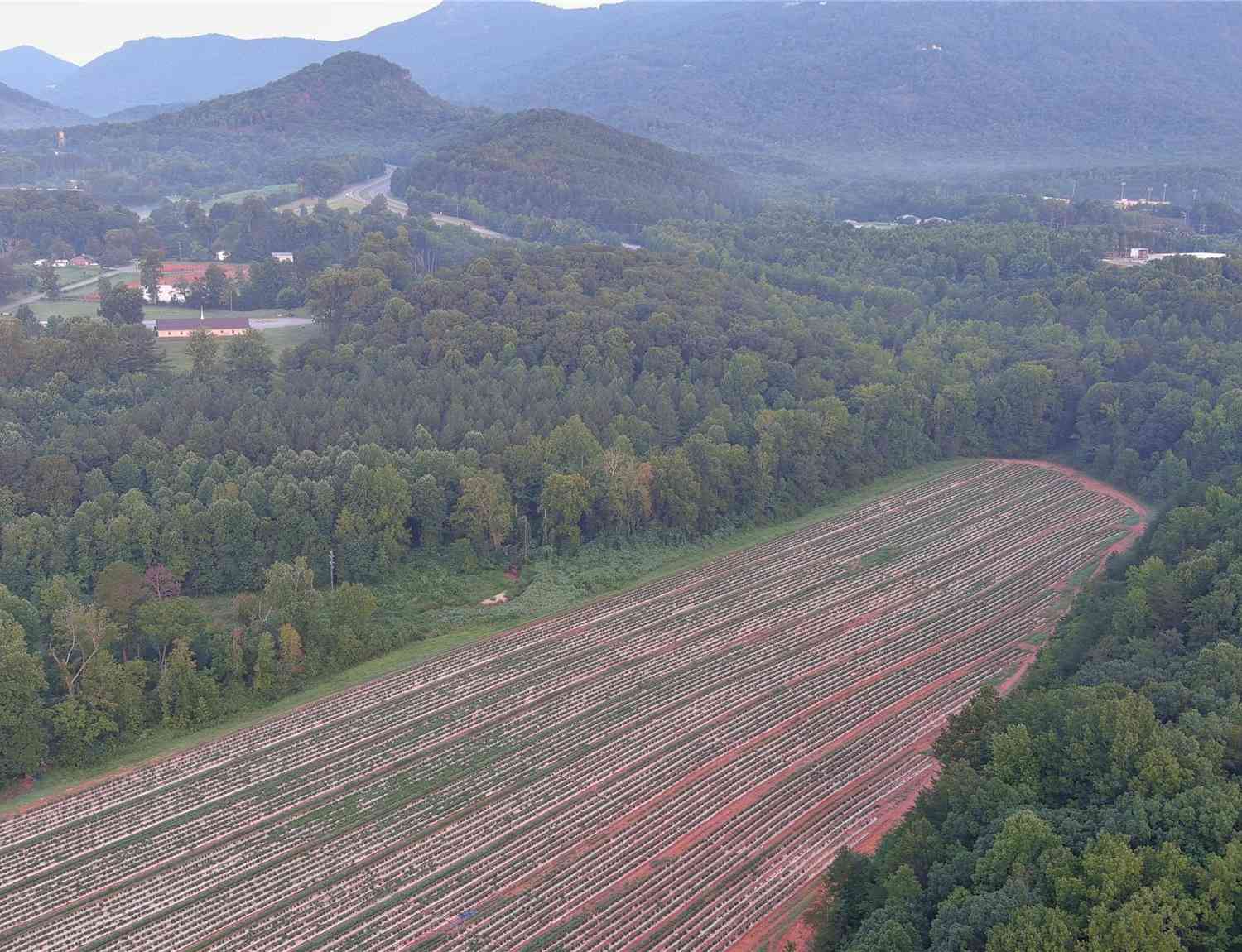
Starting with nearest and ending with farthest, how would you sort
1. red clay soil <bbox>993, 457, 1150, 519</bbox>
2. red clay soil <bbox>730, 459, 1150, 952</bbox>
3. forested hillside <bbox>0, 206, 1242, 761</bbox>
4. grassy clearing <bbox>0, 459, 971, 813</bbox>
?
red clay soil <bbox>730, 459, 1150, 952</bbox>, grassy clearing <bbox>0, 459, 971, 813</bbox>, forested hillside <bbox>0, 206, 1242, 761</bbox>, red clay soil <bbox>993, 457, 1150, 519</bbox>

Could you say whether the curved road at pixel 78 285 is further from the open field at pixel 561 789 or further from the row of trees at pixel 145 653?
the open field at pixel 561 789

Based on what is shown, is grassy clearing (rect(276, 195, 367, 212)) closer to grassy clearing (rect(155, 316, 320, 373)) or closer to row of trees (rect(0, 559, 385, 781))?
grassy clearing (rect(155, 316, 320, 373))

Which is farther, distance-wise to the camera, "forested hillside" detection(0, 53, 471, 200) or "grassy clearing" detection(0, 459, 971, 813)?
"forested hillside" detection(0, 53, 471, 200)

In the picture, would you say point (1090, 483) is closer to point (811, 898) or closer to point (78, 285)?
point (811, 898)

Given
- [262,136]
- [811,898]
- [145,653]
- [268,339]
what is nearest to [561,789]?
[811,898]

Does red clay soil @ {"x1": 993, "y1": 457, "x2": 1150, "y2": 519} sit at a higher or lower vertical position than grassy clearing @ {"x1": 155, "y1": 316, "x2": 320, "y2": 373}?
lower

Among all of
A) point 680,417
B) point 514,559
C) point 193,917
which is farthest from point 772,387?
point 193,917

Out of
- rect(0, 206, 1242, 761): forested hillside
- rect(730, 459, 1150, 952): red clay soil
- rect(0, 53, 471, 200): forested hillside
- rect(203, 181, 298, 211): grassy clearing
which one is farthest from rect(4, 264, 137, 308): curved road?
rect(730, 459, 1150, 952): red clay soil

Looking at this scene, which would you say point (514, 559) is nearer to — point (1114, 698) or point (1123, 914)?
point (1114, 698)

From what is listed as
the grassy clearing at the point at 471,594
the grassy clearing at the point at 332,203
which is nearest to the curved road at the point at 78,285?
the grassy clearing at the point at 332,203
